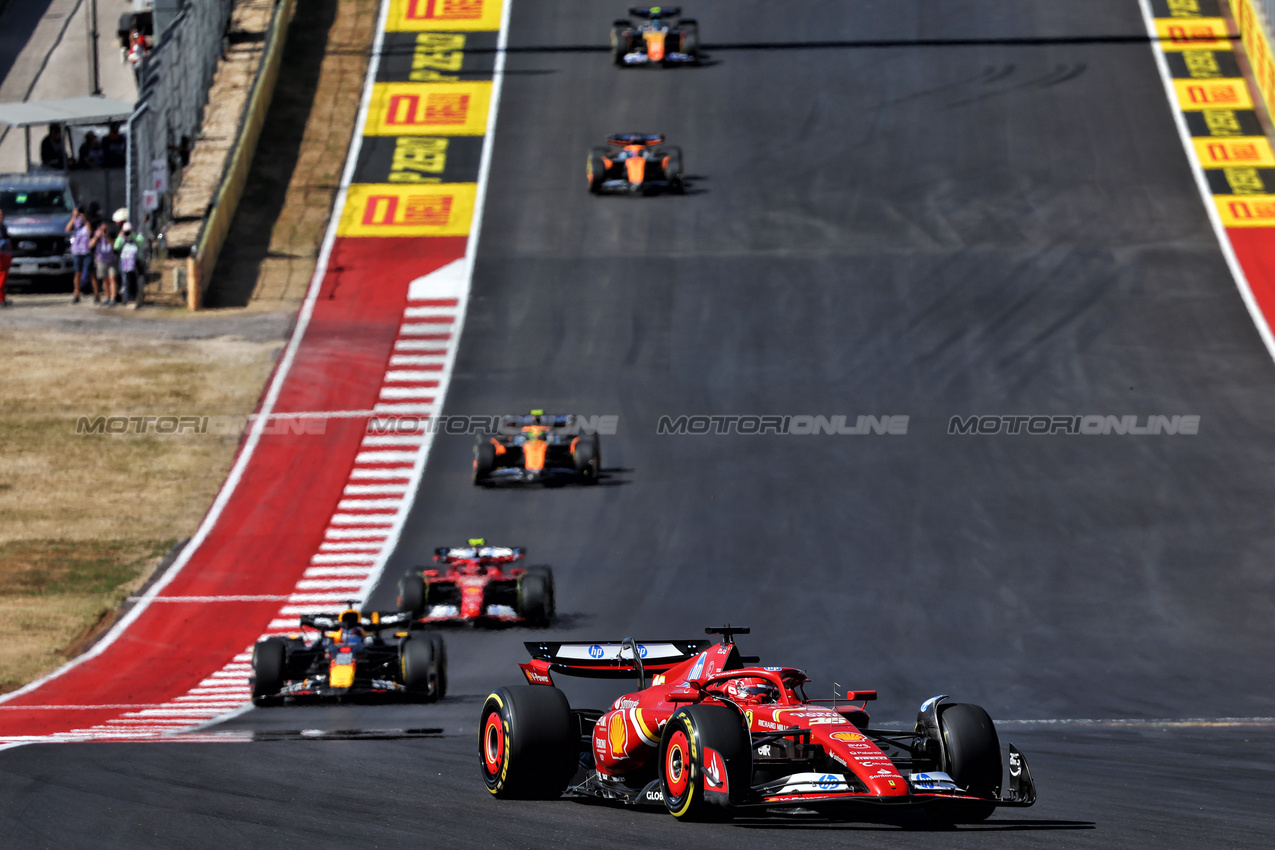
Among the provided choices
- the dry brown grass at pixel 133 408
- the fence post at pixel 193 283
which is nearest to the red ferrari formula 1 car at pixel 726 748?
the dry brown grass at pixel 133 408

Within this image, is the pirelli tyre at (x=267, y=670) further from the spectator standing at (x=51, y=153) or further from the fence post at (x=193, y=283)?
the spectator standing at (x=51, y=153)

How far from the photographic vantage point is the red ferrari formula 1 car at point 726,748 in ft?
31.0

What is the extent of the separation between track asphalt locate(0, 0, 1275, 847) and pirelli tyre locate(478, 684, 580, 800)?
272 millimetres

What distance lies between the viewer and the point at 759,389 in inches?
1181

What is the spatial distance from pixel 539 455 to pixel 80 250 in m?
15.3

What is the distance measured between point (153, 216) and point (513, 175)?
8.43 m

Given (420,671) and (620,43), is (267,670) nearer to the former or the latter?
(420,671)

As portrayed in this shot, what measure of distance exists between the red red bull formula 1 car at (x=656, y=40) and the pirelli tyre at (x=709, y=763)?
35610mm

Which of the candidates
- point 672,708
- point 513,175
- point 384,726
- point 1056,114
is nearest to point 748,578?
point 384,726

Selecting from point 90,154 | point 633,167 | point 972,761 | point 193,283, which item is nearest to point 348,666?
point 972,761

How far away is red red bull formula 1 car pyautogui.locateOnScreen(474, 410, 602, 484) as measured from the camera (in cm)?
2600

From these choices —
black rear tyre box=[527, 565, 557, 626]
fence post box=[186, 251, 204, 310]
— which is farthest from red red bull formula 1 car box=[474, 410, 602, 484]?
fence post box=[186, 251, 204, 310]

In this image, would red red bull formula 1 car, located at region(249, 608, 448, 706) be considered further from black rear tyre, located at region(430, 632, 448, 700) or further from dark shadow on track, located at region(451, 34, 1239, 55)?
dark shadow on track, located at region(451, 34, 1239, 55)

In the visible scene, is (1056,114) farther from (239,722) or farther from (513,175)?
(239,722)
